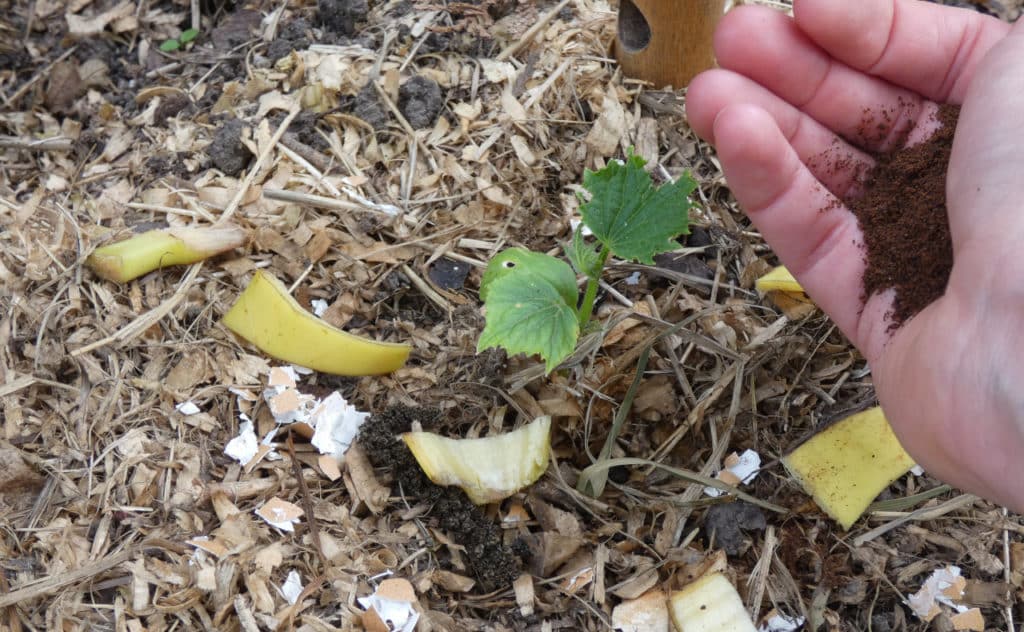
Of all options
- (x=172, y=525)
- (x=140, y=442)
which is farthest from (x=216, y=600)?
(x=140, y=442)

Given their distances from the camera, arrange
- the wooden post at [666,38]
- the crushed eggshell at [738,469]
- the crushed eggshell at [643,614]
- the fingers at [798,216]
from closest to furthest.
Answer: the fingers at [798,216], the crushed eggshell at [643,614], the crushed eggshell at [738,469], the wooden post at [666,38]

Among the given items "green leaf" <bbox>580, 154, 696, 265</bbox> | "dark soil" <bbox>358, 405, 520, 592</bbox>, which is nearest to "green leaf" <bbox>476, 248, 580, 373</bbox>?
"green leaf" <bbox>580, 154, 696, 265</bbox>

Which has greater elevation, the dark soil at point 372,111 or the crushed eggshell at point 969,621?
the dark soil at point 372,111

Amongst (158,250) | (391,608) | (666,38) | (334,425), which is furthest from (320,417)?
(666,38)

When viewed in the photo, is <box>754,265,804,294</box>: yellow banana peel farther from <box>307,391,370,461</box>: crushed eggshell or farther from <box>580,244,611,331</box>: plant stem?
<box>307,391,370,461</box>: crushed eggshell

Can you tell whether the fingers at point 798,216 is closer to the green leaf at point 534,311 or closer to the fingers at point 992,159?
the fingers at point 992,159

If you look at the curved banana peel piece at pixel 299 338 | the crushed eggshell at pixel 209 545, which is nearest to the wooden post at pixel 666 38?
the curved banana peel piece at pixel 299 338
